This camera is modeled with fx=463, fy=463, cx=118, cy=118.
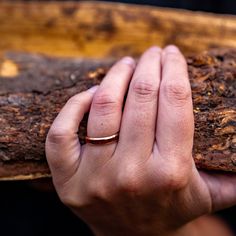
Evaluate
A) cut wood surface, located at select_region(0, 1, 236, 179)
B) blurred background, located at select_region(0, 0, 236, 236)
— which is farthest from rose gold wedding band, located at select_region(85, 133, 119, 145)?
blurred background, located at select_region(0, 0, 236, 236)

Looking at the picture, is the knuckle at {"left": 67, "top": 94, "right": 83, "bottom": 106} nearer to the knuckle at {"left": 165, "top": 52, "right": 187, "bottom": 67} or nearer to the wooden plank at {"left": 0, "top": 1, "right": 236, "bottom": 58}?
the knuckle at {"left": 165, "top": 52, "right": 187, "bottom": 67}

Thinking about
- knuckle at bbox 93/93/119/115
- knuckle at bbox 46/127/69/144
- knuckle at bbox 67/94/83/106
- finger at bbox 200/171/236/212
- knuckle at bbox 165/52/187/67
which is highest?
knuckle at bbox 165/52/187/67

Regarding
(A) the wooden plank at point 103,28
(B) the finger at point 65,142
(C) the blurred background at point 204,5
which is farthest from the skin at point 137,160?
(C) the blurred background at point 204,5

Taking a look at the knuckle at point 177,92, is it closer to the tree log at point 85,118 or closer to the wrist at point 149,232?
the tree log at point 85,118

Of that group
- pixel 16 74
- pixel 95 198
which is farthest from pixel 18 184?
pixel 95 198

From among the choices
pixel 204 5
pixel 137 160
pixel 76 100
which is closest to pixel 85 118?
pixel 76 100

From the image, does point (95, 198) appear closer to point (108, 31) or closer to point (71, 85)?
point (71, 85)

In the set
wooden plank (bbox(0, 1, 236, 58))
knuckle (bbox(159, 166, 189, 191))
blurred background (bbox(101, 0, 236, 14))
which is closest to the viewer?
knuckle (bbox(159, 166, 189, 191))
